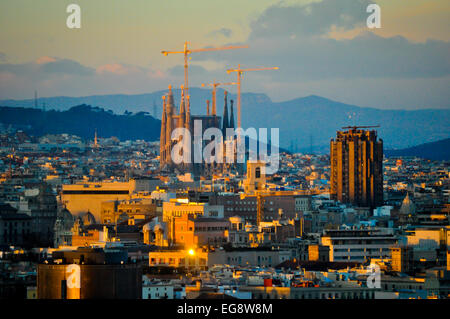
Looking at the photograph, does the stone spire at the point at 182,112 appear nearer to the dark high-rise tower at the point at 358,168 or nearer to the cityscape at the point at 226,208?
the cityscape at the point at 226,208

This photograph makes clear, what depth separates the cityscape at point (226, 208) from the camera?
217 feet

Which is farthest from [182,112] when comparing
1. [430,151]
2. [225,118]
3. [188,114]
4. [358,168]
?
[358,168]

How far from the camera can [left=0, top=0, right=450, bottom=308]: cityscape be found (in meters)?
66.0

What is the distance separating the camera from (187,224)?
95.1 meters

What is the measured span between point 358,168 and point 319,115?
43011 millimetres

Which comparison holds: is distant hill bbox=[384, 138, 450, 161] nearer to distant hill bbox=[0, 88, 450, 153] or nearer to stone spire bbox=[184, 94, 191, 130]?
distant hill bbox=[0, 88, 450, 153]

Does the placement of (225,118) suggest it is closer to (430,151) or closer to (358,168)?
(430,151)

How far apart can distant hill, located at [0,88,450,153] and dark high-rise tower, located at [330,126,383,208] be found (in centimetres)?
413

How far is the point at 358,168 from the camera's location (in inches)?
5399

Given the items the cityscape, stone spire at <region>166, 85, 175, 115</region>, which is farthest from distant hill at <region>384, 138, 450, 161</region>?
stone spire at <region>166, 85, 175, 115</region>
